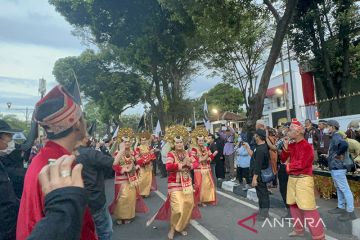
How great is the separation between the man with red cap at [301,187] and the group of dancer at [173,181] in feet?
6.07

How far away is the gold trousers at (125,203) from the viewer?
8117 millimetres

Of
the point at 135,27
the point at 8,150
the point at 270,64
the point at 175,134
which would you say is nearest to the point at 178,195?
the point at 175,134

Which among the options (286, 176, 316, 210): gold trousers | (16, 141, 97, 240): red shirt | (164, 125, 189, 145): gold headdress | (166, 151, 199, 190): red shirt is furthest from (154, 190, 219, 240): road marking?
(16, 141, 97, 240): red shirt

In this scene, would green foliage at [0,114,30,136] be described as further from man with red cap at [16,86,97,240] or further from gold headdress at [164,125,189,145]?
gold headdress at [164,125,189,145]

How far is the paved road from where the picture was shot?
259 inches

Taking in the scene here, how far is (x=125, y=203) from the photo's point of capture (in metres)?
8.22

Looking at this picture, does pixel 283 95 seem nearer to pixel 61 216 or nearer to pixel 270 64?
pixel 270 64

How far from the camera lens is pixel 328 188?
8.43 m

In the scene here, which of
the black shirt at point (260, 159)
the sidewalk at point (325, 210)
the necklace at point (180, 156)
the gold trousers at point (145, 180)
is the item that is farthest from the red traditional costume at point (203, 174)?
the gold trousers at point (145, 180)

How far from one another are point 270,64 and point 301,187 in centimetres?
584

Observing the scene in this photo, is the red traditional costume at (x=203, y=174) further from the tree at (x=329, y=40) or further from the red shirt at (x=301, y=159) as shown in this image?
the tree at (x=329, y=40)

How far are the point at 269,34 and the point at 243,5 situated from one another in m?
9.63

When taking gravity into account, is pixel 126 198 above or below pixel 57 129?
below

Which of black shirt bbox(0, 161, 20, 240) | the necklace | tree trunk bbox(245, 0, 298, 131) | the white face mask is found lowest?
black shirt bbox(0, 161, 20, 240)
